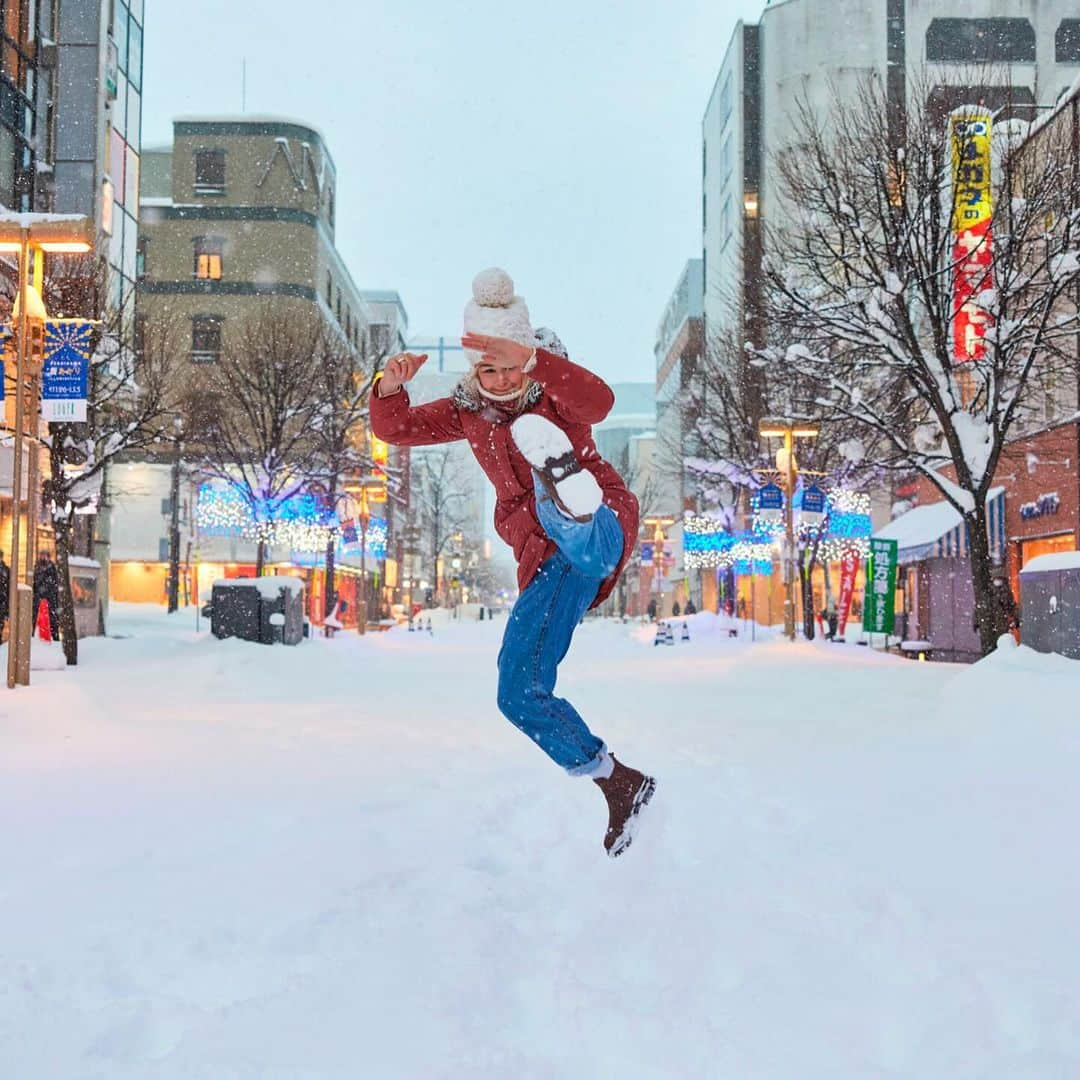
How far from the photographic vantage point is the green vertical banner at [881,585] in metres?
23.4

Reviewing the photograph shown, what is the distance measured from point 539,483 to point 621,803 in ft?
4.24

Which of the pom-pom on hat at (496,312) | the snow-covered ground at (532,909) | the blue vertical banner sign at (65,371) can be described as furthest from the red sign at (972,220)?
the pom-pom on hat at (496,312)

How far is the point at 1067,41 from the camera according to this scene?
181ft

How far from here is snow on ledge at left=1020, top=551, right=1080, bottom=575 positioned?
10.5 metres

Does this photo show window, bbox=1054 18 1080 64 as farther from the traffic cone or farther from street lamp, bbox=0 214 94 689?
street lamp, bbox=0 214 94 689

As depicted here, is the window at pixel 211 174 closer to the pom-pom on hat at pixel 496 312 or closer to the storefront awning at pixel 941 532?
the storefront awning at pixel 941 532

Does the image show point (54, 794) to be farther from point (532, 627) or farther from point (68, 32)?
point (68, 32)

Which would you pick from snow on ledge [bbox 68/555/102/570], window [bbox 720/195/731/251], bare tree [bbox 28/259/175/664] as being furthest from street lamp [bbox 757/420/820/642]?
window [bbox 720/195/731/251]

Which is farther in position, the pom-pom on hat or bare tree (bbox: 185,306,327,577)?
bare tree (bbox: 185,306,327,577)

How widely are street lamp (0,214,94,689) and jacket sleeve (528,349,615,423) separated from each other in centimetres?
956

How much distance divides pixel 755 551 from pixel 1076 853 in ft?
108

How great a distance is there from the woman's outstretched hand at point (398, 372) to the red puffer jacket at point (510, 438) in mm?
46

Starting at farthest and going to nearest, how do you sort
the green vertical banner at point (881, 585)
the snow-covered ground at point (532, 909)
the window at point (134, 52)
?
the window at point (134, 52), the green vertical banner at point (881, 585), the snow-covered ground at point (532, 909)

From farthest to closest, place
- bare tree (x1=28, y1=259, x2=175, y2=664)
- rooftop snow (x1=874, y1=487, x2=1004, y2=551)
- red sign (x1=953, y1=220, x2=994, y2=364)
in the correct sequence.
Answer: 1. rooftop snow (x1=874, y1=487, x2=1004, y2=551)
2. bare tree (x1=28, y1=259, x2=175, y2=664)
3. red sign (x1=953, y1=220, x2=994, y2=364)
